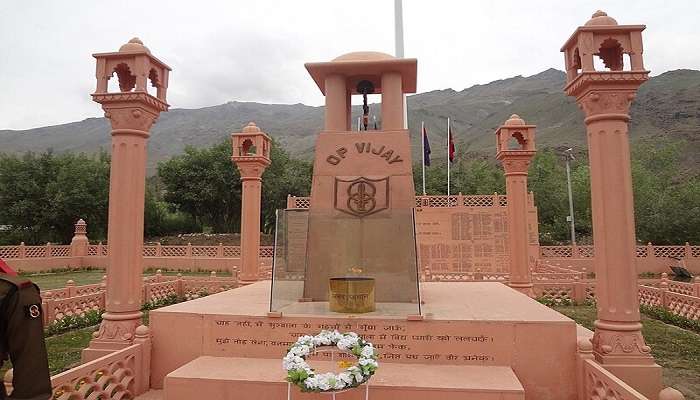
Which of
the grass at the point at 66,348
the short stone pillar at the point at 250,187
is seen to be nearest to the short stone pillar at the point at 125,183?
the grass at the point at 66,348

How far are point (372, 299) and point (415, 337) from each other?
1.05 m

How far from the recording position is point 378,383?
17.1 ft

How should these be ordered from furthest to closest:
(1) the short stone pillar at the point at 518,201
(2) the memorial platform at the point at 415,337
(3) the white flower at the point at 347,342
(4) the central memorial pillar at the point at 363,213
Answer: (1) the short stone pillar at the point at 518,201 → (4) the central memorial pillar at the point at 363,213 → (2) the memorial platform at the point at 415,337 → (3) the white flower at the point at 347,342

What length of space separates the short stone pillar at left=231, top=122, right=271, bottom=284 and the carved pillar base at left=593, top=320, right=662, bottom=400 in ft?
31.4

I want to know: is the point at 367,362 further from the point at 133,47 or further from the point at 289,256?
the point at 133,47

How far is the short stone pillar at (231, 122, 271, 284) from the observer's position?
13.3 meters

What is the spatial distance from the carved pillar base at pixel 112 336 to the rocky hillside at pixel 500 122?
49.8 meters

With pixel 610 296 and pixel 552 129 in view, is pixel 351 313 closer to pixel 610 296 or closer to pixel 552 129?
pixel 610 296

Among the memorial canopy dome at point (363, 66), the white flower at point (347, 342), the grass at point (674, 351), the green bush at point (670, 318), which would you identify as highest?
the memorial canopy dome at point (363, 66)

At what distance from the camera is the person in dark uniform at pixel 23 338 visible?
8.13ft

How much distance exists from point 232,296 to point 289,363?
474cm

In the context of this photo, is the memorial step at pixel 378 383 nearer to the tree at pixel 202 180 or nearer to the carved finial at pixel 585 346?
the carved finial at pixel 585 346

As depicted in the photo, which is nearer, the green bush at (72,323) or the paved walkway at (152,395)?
the paved walkway at (152,395)

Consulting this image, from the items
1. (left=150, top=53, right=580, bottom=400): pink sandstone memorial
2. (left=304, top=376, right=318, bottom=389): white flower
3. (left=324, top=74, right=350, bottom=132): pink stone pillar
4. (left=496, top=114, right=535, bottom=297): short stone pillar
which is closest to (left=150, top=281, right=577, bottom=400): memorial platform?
(left=150, top=53, right=580, bottom=400): pink sandstone memorial
